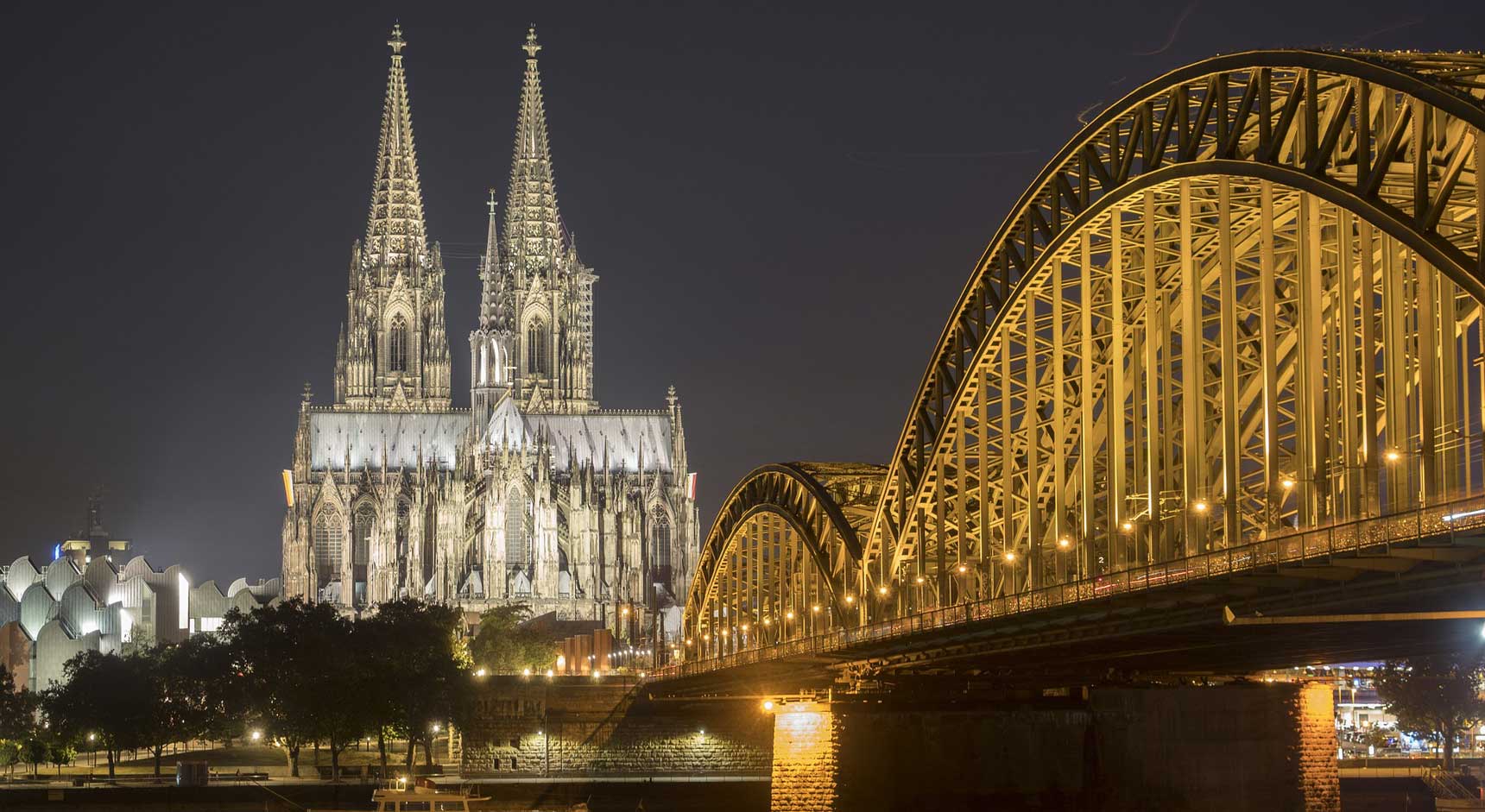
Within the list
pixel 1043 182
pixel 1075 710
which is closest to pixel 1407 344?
pixel 1043 182

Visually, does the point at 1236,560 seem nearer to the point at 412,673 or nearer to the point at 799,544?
the point at 799,544

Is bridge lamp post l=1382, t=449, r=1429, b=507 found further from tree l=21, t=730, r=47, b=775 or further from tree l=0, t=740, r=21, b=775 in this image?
tree l=0, t=740, r=21, b=775

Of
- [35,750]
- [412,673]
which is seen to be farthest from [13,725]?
[412,673]

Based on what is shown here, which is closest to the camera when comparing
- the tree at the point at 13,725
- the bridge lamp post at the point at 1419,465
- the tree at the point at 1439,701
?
the bridge lamp post at the point at 1419,465

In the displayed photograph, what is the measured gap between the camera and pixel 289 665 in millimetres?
128875

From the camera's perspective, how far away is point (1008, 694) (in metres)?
73.7

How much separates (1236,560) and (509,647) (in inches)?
5066

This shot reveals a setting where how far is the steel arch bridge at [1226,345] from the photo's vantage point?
41000 millimetres

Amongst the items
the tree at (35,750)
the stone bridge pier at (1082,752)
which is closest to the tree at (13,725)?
the tree at (35,750)

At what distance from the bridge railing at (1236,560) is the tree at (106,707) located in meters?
66.5

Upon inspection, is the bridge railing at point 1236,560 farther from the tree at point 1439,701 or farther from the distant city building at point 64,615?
the distant city building at point 64,615

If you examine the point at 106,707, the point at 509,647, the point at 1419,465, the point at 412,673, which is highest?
the point at 1419,465

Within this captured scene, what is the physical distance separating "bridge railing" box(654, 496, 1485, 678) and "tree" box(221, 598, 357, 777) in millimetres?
55614

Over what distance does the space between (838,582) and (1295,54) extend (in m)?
47.9
